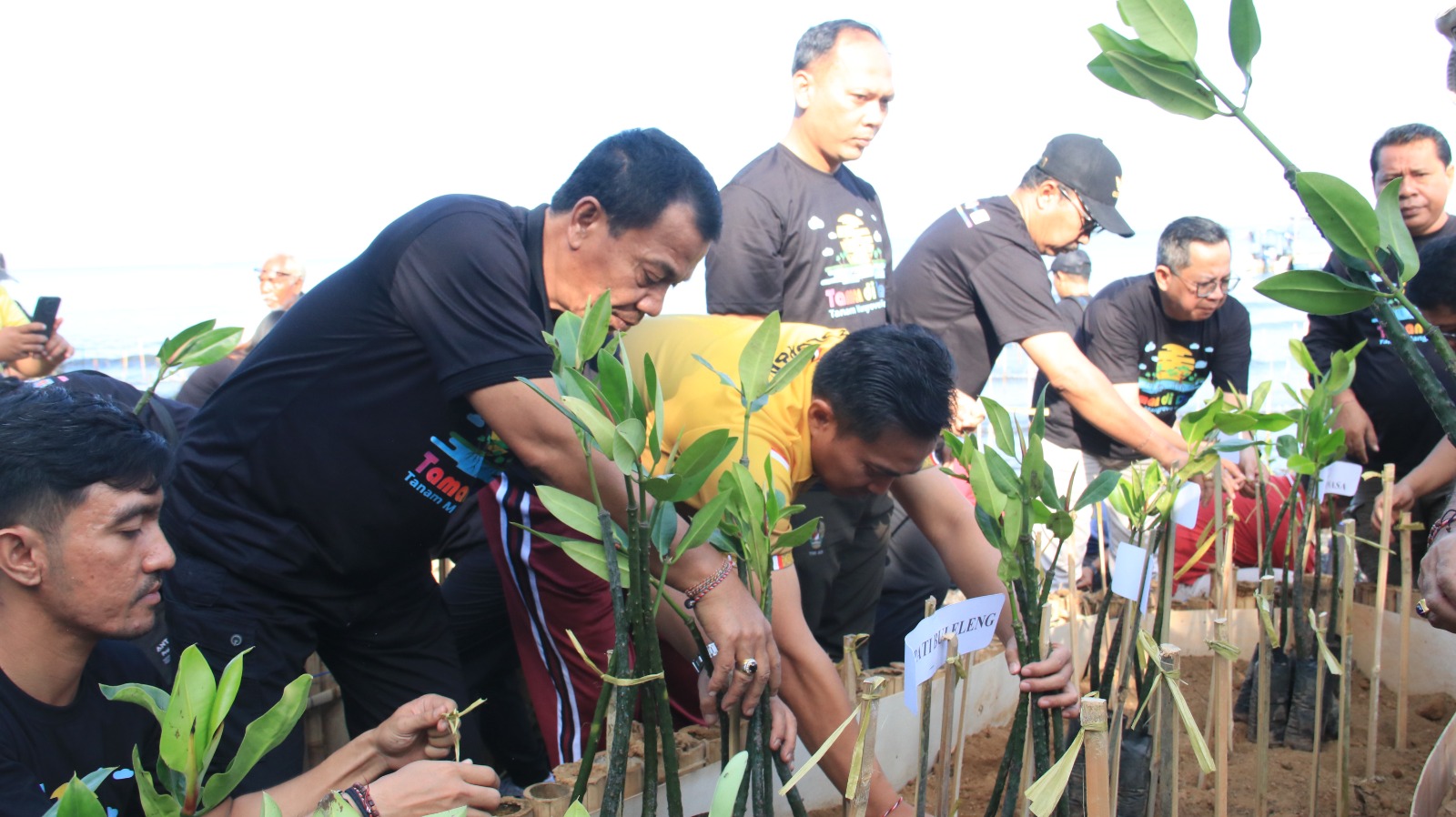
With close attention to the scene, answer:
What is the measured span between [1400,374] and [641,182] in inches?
100.0

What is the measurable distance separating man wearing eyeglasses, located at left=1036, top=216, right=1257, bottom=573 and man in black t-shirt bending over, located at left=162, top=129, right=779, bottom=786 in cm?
240

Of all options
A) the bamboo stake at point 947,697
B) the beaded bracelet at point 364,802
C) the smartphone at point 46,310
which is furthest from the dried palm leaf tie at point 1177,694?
Answer: the smartphone at point 46,310

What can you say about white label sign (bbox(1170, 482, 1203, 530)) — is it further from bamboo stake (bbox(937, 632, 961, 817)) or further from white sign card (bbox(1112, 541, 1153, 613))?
bamboo stake (bbox(937, 632, 961, 817))

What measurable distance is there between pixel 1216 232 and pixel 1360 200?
2.81m

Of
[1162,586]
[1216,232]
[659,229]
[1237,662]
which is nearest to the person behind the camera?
[659,229]

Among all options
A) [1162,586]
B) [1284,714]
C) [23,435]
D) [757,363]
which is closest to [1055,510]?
[757,363]

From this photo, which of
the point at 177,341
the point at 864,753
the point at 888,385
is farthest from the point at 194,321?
the point at 864,753

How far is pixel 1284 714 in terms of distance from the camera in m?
2.56

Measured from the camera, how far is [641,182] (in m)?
1.69

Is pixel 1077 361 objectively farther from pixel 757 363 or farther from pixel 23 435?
pixel 23 435

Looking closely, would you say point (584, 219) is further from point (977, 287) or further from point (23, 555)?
point (977, 287)

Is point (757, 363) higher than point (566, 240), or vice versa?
point (566, 240)

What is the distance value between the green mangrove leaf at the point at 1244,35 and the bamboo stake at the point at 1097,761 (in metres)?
0.66

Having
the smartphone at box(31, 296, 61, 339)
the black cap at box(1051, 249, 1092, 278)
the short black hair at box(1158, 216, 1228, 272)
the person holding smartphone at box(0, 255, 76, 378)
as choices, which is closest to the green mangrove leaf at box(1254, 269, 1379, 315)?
the short black hair at box(1158, 216, 1228, 272)
